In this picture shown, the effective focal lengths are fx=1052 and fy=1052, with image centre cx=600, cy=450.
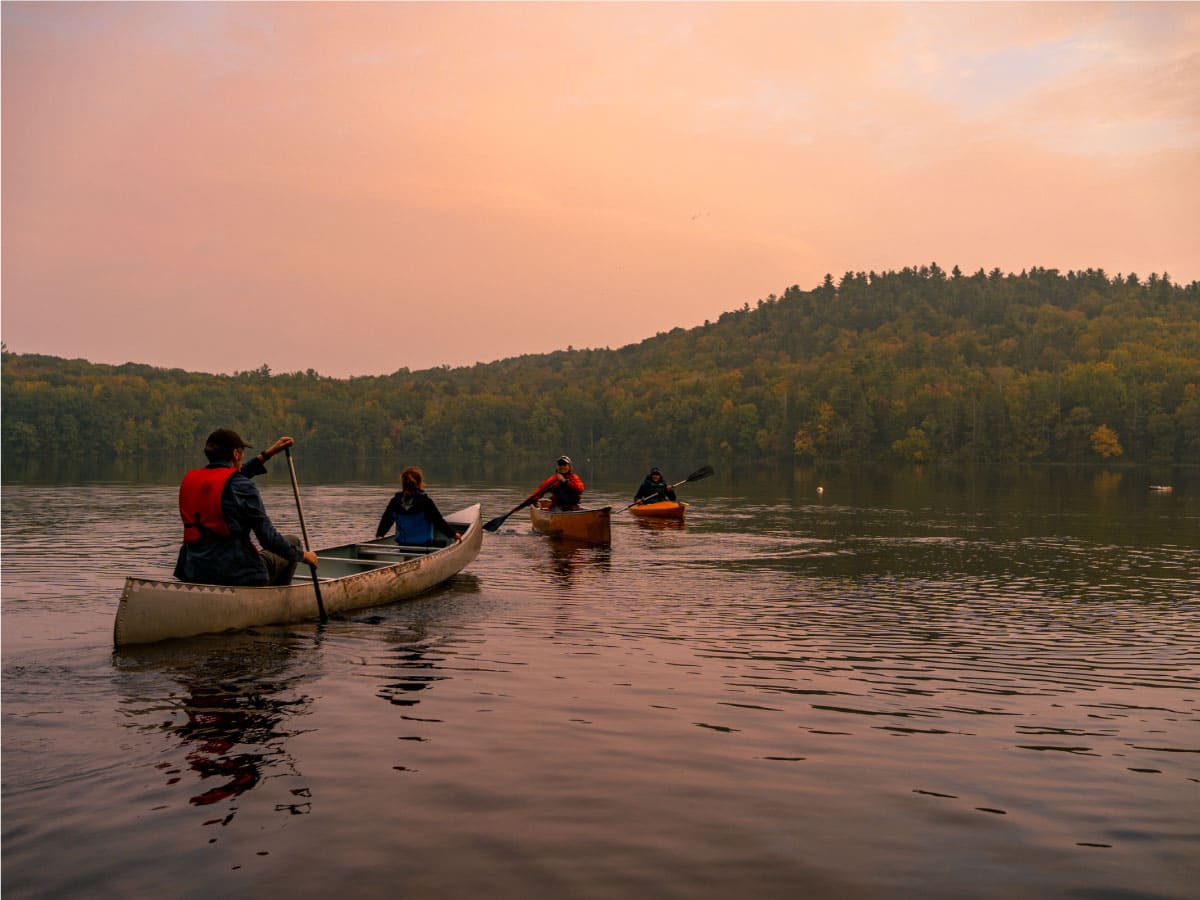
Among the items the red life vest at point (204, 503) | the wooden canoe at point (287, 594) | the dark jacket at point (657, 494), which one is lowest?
the wooden canoe at point (287, 594)

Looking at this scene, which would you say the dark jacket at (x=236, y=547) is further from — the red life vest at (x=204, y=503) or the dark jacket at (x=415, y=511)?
the dark jacket at (x=415, y=511)

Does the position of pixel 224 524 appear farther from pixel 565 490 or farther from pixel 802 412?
pixel 802 412

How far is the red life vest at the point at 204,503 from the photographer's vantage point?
1271 cm

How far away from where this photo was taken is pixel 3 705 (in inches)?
402

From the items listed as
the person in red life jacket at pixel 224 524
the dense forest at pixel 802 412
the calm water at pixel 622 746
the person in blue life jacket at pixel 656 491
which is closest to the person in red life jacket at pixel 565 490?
the person in blue life jacket at pixel 656 491

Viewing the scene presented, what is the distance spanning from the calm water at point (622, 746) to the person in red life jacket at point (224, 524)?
950 millimetres

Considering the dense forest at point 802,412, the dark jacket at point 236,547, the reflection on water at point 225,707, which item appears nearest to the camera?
the reflection on water at point 225,707

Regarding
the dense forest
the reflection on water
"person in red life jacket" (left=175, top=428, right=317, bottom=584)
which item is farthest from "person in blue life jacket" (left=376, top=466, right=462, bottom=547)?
the dense forest

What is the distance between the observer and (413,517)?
20547 mm

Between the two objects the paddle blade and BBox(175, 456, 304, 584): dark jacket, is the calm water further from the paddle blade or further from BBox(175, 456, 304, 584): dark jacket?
the paddle blade

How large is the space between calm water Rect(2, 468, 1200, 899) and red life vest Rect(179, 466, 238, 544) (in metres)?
1.45

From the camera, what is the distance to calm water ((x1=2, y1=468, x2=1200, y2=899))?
6484 millimetres

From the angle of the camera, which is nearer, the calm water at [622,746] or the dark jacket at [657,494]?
the calm water at [622,746]

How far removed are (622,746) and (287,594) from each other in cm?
707
